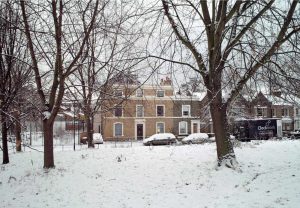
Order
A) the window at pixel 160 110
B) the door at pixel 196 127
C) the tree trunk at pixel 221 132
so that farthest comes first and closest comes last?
the door at pixel 196 127
the window at pixel 160 110
the tree trunk at pixel 221 132

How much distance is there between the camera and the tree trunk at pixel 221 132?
1189cm

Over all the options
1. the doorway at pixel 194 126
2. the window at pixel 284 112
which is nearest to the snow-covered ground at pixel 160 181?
the doorway at pixel 194 126

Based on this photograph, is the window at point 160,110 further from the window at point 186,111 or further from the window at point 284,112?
the window at point 284,112

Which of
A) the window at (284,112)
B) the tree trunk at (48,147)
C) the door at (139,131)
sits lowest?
the door at (139,131)

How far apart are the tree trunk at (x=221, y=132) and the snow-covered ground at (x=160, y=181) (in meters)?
0.54

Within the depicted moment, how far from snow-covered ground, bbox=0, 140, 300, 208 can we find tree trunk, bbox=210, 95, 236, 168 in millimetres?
538

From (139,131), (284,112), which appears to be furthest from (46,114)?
(284,112)

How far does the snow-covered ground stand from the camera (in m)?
9.33

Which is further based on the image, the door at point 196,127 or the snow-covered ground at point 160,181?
the door at point 196,127

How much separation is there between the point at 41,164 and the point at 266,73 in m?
→ 9.97

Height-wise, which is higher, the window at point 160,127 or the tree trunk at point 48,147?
the tree trunk at point 48,147

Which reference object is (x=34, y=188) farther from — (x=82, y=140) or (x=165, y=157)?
(x=82, y=140)

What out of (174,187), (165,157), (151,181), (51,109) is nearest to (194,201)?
(174,187)

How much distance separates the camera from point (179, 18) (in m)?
12.1
